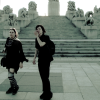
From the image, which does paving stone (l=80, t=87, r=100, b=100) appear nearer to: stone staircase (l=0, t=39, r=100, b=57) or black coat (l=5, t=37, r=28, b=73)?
black coat (l=5, t=37, r=28, b=73)

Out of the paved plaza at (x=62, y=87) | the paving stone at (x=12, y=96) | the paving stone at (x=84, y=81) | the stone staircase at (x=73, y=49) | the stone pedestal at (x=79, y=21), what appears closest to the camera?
the paving stone at (x=12, y=96)

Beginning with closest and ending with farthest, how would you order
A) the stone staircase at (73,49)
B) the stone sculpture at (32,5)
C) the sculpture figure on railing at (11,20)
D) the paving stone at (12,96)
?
the paving stone at (12,96), the stone staircase at (73,49), the sculpture figure on railing at (11,20), the stone sculpture at (32,5)

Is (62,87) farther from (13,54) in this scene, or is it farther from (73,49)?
(73,49)

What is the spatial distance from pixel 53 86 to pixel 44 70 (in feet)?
4.15

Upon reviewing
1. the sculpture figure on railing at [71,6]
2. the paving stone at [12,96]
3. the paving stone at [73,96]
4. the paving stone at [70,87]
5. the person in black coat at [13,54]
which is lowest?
the paving stone at [70,87]

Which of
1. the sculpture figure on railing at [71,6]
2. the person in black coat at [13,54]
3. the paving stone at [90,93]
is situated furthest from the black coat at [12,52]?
the sculpture figure on railing at [71,6]

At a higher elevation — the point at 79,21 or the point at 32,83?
the point at 79,21

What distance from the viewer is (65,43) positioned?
11164 mm

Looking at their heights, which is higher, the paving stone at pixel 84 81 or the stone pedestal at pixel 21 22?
the stone pedestal at pixel 21 22

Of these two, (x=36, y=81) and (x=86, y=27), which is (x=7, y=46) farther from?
(x=86, y=27)

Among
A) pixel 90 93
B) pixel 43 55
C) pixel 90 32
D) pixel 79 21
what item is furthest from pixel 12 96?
pixel 79 21

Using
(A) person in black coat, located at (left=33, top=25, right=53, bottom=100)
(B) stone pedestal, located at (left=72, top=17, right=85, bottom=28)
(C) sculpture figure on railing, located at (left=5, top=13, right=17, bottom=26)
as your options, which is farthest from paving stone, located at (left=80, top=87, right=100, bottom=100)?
(B) stone pedestal, located at (left=72, top=17, right=85, bottom=28)

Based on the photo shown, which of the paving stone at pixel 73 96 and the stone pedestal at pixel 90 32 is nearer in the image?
the paving stone at pixel 73 96

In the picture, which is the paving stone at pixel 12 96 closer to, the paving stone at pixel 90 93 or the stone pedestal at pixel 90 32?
the paving stone at pixel 90 93
